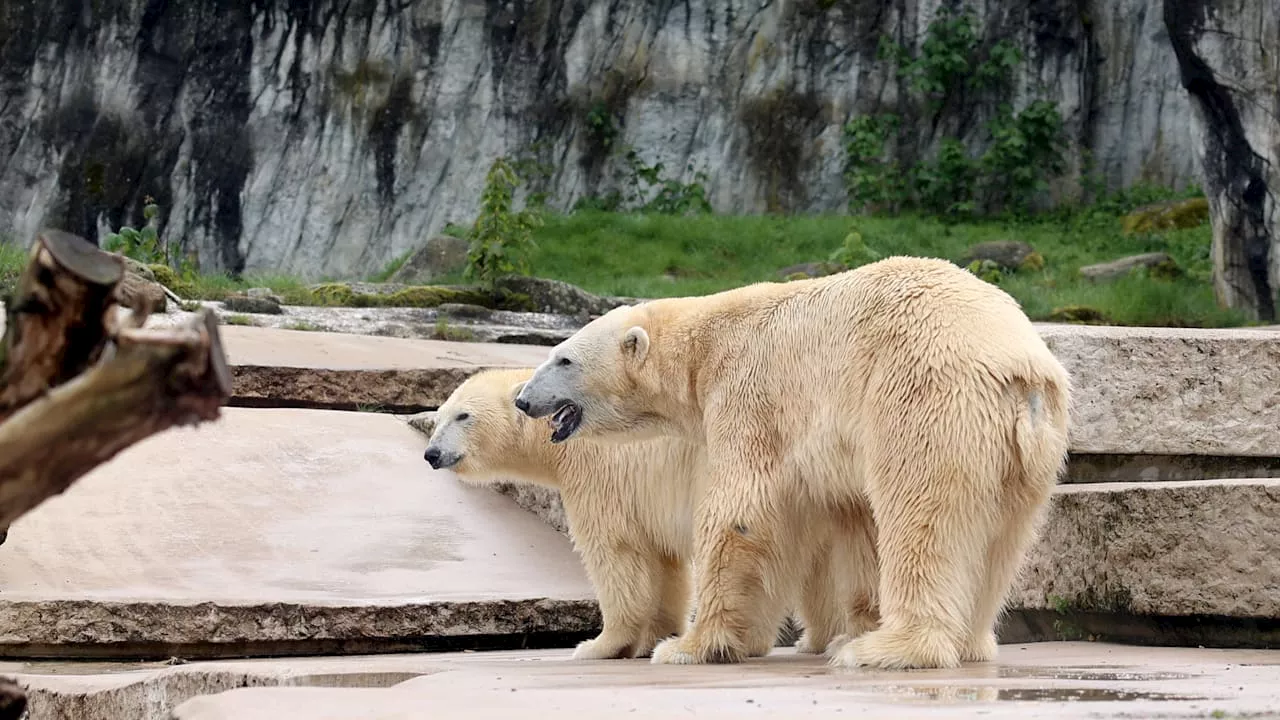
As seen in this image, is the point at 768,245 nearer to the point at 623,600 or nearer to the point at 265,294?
the point at 265,294

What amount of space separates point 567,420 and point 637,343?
0.37m

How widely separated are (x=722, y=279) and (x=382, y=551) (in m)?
12.0

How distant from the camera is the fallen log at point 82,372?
212 cm

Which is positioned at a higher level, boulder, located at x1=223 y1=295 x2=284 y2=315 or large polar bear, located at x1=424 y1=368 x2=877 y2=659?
large polar bear, located at x1=424 y1=368 x2=877 y2=659

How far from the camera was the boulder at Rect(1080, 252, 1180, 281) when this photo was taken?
1689cm

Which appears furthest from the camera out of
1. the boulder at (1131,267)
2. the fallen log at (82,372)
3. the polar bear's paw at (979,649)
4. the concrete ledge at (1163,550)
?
the boulder at (1131,267)

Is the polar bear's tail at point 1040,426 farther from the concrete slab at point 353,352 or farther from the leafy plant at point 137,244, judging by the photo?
the leafy plant at point 137,244

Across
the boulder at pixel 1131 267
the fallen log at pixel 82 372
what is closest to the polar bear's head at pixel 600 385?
the fallen log at pixel 82 372

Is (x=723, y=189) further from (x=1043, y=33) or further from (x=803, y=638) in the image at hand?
(x=803, y=638)

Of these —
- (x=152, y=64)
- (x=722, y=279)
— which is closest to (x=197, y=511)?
(x=722, y=279)

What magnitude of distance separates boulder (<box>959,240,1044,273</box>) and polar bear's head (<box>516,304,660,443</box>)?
1310cm

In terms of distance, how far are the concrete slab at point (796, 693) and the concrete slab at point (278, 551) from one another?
1492mm

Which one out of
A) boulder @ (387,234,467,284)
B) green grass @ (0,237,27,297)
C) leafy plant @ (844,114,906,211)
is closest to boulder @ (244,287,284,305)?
green grass @ (0,237,27,297)

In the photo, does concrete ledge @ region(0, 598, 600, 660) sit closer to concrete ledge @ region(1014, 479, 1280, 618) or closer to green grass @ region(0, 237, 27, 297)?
concrete ledge @ region(1014, 479, 1280, 618)
